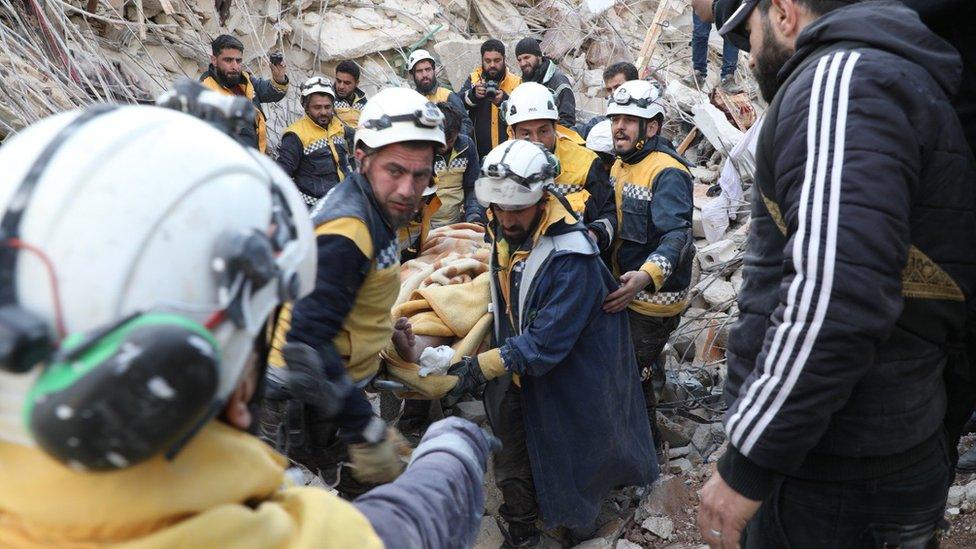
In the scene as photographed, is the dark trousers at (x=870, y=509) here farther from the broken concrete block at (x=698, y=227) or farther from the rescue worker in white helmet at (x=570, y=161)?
the broken concrete block at (x=698, y=227)

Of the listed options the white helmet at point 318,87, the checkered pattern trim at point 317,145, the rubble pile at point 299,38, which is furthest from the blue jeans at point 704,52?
the checkered pattern trim at point 317,145

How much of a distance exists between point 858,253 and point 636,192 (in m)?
3.34

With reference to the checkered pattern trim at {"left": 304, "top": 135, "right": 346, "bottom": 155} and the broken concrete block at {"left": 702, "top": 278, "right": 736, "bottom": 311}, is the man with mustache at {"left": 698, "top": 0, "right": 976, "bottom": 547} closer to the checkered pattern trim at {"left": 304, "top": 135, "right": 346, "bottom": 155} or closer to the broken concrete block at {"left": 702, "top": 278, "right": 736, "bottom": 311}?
the broken concrete block at {"left": 702, "top": 278, "right": 736, "bottom": 311}

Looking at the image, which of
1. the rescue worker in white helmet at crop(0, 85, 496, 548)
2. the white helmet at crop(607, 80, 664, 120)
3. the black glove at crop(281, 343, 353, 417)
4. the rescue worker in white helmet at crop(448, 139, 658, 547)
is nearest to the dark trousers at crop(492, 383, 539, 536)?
the rescue worker in white helmet at crop(448, 139, 658, 547)

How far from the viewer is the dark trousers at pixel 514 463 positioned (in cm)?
434

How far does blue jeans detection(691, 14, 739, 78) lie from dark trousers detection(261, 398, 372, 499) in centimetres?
950

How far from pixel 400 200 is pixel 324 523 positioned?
2.06m

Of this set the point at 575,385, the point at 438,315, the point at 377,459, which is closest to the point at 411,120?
the point at 377,459

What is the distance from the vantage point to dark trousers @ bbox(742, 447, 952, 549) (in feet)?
6.97

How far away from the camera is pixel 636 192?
202 inches

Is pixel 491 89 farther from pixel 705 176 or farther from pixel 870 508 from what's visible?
pixel 870 508

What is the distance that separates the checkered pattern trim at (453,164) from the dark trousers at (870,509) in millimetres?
5656

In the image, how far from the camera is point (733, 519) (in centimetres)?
207

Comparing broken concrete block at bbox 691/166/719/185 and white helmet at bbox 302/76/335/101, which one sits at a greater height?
white helmet at bbox 302/76/335/101
